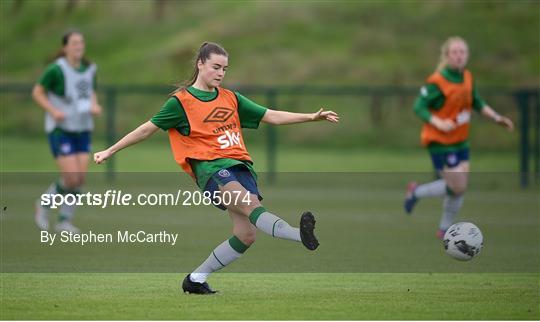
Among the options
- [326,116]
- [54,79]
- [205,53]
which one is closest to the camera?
[326,116]

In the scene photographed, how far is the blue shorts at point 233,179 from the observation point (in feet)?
29.9

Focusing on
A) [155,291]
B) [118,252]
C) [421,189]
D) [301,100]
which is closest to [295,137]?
[301,100]

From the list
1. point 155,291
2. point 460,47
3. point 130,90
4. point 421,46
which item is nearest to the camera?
point 155,291

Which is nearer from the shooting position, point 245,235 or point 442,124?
point 245,235

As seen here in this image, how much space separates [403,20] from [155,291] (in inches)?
1326

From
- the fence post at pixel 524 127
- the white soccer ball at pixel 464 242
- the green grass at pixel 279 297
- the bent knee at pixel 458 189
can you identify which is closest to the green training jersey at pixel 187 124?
the green grass at pixel 279 297

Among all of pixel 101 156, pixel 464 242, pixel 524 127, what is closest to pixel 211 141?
pixel 101 156

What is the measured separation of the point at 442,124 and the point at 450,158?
52cm

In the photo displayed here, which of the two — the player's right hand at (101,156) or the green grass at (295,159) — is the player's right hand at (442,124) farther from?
the green grass at (295,159)

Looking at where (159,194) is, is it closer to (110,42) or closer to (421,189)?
(421,189)

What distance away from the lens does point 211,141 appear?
9289 mm

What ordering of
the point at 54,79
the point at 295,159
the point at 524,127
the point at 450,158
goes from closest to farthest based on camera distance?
the point at 450,158 → the point at 54,79 → the point at 524,127 → the point at 295,159

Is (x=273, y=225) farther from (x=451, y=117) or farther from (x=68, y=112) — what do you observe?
(x=68, y=112)

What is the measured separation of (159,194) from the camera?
2130 cm
